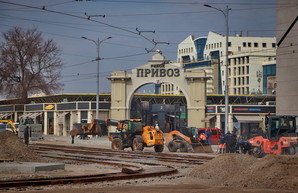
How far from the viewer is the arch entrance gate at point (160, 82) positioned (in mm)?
70438

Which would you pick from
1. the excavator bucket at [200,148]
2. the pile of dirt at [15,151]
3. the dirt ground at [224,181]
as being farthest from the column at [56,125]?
the dirt ground at [224,181]

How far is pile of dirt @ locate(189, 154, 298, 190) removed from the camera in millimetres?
18312

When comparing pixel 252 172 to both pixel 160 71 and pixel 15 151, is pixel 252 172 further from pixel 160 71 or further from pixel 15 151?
pixel 160 71

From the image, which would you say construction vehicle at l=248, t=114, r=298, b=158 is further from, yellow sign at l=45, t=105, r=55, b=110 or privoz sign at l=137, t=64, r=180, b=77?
yellow sign at l=45, t=105, r=55, b=110

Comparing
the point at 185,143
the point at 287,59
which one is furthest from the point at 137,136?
the point at 287,59

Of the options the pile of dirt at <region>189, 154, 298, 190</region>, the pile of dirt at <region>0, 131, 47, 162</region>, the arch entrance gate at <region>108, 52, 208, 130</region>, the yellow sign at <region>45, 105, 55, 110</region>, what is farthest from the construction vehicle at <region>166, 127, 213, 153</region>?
the yellow sign at <region>45, 105, 55, 110</region>

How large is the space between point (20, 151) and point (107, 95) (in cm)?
5372

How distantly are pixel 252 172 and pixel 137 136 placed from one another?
2214 centimetres

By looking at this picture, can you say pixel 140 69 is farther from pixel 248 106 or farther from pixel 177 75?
pixel 248 106

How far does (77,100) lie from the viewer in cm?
8719

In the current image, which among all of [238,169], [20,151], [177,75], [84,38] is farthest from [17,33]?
[238,169]

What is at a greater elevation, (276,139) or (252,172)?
(276,139)

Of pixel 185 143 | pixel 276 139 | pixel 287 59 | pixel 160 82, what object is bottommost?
pixel 185 143

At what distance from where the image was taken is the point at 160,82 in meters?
71.4
